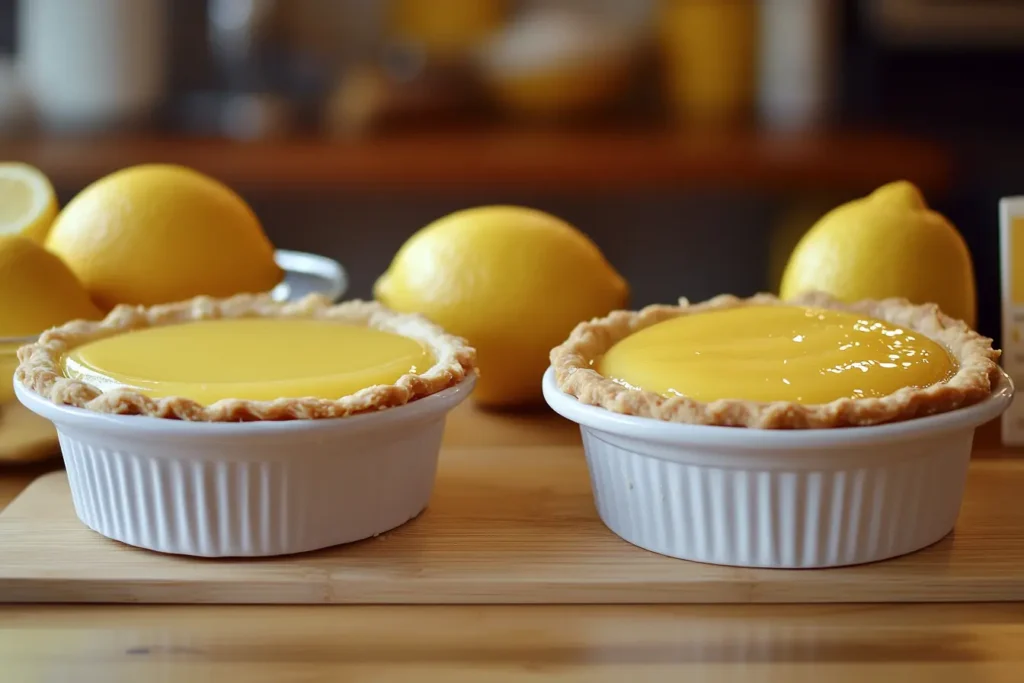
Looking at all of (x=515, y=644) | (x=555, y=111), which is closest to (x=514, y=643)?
(x=515, y=644)

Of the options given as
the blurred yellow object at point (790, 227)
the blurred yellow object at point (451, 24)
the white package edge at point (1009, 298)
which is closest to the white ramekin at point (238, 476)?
the white package edge at point (1009, 298)

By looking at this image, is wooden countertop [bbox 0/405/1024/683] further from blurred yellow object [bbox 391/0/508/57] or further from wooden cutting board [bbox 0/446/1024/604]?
blurred yellow object [bbox 391/0/508/57]

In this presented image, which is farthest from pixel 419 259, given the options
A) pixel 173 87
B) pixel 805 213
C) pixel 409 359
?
pixel 173 87

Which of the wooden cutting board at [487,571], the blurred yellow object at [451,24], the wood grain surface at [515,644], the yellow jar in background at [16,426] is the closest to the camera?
the wood grain surface at [515,644]

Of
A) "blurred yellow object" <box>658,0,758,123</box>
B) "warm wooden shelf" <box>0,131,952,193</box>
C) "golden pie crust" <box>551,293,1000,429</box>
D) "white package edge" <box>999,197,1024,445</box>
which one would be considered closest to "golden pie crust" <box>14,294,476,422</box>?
"golden pie crust" <box>551,293,1000,429</box>

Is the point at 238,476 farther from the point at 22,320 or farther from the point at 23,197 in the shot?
the point at 23,197

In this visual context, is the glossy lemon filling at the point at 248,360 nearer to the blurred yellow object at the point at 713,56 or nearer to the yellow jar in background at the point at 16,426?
the yellow jar in background at the point at 16,426
